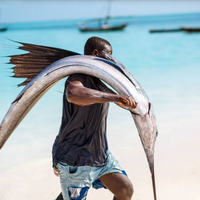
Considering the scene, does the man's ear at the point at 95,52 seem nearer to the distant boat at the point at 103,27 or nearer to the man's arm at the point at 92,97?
the man's arm at the point at 92,97

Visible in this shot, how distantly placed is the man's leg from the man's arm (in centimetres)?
58

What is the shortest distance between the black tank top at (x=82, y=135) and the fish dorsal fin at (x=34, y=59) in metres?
0.29

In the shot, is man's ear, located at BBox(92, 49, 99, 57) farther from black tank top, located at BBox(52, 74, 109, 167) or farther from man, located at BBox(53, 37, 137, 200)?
black tank top, located at BBox(52, 74, 109, 167)

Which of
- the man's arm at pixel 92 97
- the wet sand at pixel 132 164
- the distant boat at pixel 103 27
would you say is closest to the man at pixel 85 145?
the man's arm at pixel 92 97

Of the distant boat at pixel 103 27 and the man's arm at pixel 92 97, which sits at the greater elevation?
the distant boat at pixel 103 27

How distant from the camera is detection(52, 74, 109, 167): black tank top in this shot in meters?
2.49

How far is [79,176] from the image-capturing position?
252 cm

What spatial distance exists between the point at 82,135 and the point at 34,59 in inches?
24.1

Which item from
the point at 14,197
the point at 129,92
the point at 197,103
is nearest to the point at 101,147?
the point at 129,92

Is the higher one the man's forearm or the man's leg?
the man's forearm

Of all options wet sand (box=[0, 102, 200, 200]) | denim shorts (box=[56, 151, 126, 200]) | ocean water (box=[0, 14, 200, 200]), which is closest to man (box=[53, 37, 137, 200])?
denim shorts (box=[56, 151, 126, 200])

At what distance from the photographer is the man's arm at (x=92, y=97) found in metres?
2.19

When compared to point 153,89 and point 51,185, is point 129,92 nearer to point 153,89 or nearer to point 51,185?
point 51,185

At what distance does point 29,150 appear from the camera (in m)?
6.16
